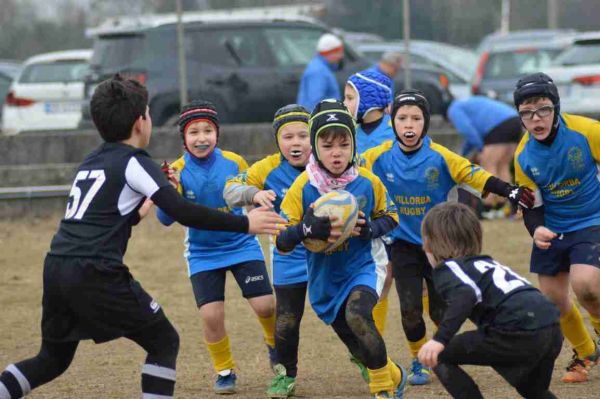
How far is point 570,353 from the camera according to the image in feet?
24.5

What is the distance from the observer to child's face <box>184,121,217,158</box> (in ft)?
22.7

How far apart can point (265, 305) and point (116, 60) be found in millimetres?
9030

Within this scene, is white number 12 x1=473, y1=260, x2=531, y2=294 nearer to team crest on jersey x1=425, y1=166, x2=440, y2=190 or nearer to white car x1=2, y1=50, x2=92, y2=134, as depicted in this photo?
team crest on jersey x1=425, y1=166, x2=440, y2=190

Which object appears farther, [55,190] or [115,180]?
[55,190]

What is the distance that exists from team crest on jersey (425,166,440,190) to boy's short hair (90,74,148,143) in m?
2.00

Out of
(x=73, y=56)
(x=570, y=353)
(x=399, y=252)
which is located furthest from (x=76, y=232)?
(x=73, y=56)

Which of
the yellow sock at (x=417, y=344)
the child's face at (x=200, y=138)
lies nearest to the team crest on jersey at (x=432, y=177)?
the yellow sock at (x=417, y=344)

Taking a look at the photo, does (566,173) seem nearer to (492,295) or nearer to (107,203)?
(492,295)

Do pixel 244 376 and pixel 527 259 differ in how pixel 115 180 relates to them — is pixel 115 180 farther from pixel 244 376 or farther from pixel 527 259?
pixel 527 259

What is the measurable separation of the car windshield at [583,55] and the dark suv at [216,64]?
11.1ft

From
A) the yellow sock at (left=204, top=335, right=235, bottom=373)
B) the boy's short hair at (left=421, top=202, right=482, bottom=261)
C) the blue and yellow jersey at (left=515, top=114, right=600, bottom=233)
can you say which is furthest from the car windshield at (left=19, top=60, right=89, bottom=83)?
the boy's short hair at (left=421, top=202, right=482, bottom=261)

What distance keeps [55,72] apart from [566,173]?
13.3m

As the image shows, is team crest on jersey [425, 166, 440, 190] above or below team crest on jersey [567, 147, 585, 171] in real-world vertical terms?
below

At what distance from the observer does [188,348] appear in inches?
319
